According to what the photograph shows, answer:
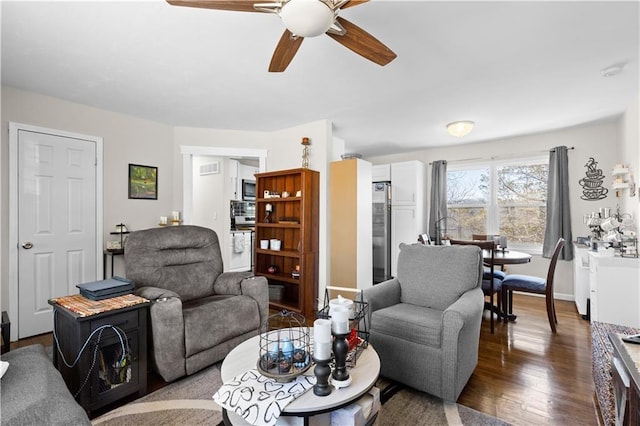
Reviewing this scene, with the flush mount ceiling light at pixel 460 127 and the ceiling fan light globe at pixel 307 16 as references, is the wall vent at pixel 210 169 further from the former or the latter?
the ceiling fan light globe at pixel 307 16

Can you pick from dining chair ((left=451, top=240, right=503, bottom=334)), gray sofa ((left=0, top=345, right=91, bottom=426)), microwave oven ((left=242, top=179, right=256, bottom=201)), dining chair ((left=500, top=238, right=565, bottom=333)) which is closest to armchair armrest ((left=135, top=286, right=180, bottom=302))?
gray sofa ((left=0, top=345, right=91, bottom=426))

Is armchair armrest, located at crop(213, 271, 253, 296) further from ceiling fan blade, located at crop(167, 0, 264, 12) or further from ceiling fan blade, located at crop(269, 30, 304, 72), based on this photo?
ceiling fan blade, located at crop(167, 0, 264, 12)

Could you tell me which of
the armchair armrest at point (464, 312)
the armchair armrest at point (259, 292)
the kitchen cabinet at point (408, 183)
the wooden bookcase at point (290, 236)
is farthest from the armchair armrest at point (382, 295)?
the kitchen cabinet at point (408, 183)

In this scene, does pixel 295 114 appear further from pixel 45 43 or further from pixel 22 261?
pixel 22 261

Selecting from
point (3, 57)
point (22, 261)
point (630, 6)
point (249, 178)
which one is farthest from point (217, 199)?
point (630, 6)

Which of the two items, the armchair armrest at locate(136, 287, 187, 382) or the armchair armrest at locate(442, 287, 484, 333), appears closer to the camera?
the armchair armrest at locate(442, 287, 484, 333)

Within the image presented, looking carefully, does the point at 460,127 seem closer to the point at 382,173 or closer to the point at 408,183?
the point at 408,183

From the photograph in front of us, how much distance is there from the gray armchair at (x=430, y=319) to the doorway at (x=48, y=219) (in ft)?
10.5

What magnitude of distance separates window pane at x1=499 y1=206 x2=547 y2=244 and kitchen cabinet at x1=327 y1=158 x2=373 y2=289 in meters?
2.53

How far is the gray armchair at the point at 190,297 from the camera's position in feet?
6.94

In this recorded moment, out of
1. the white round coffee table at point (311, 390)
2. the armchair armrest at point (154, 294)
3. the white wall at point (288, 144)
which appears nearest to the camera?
the white round coffee table at point (311, 390)

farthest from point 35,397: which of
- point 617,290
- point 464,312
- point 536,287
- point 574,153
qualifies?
point 574,153

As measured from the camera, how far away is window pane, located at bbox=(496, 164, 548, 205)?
4680mm

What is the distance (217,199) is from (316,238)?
273 cm
